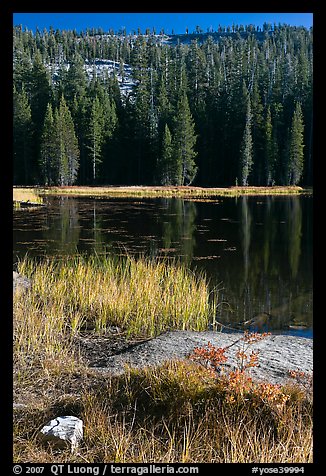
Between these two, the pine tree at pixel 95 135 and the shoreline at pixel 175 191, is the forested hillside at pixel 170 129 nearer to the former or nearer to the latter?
the pine tree at pixel 95 135

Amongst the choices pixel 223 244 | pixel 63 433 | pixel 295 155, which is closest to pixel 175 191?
pixel 295 155

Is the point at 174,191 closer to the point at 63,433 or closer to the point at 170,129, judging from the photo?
the point at 170,129

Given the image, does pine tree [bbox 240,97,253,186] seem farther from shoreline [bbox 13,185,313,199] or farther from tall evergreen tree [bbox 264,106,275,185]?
shoreline [bbox 13,185,313,199]

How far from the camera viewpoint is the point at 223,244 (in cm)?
1709

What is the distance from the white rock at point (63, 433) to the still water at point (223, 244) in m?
5.38

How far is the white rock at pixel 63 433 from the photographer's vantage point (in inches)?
139

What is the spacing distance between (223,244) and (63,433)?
13.9 meters

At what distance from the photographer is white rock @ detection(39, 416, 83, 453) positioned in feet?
11.6

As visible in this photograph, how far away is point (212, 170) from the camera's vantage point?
204ft

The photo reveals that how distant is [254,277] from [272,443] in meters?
9.04

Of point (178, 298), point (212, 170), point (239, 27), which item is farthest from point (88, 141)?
point (239, 27)

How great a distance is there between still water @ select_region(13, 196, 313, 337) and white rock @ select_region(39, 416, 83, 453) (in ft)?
17.7

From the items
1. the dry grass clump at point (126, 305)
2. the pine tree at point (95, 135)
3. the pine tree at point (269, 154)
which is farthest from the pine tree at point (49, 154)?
the dry grass clump at point (126, 305)

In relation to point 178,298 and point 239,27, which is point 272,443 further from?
point 239,27
